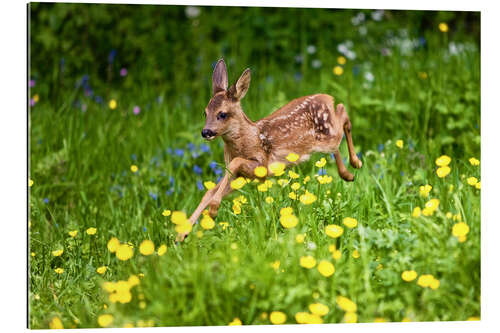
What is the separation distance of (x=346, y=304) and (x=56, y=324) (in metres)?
1.14

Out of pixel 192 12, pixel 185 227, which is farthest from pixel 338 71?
pixel 185 227

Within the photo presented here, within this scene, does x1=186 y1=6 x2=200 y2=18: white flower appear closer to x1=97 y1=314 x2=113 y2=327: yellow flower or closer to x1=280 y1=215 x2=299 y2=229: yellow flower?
x1=280 y1=215 x2=299 y2=229: yellow flower

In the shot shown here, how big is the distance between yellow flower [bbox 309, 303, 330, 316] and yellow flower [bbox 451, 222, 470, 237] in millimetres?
597

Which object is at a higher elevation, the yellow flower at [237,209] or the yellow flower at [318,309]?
the yellow flower at [237,209]

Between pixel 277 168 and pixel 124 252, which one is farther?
pixel 124 252

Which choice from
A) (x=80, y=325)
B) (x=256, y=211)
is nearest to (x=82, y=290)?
(x=80, y=325)

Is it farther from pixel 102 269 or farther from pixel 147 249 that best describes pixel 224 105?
pixel 102 269

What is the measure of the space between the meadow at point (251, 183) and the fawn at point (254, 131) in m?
0.14

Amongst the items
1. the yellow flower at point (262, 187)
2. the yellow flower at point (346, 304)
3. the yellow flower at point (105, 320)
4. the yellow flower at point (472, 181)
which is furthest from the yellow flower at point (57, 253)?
the yellow flower at point (472, 181)

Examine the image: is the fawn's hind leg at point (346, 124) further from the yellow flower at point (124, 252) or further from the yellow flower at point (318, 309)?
the yellow flower at point (124, 252)

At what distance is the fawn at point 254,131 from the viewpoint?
2598mm

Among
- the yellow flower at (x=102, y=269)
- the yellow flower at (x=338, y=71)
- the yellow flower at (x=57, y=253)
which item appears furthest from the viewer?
the yellow flower at (x=338, y=71)

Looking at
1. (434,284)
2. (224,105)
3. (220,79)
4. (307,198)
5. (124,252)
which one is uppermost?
(220,79)

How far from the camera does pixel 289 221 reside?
2746mm
